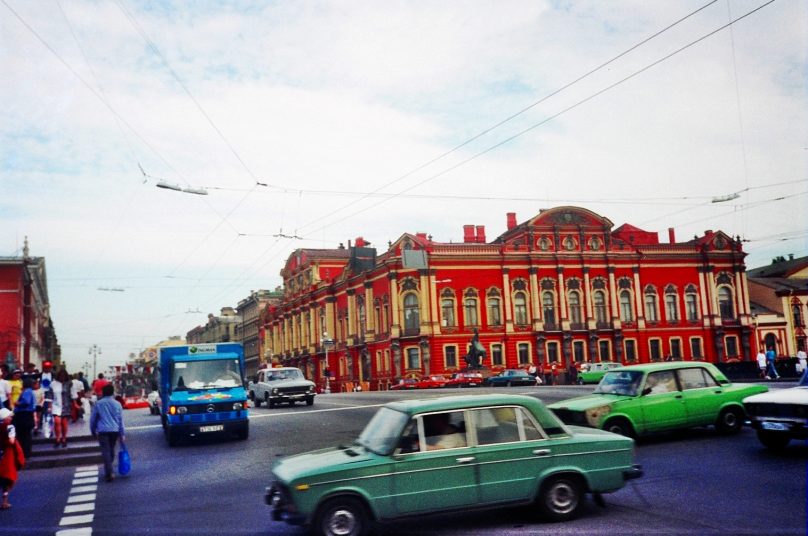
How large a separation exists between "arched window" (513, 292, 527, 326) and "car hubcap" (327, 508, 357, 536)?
5442 cm

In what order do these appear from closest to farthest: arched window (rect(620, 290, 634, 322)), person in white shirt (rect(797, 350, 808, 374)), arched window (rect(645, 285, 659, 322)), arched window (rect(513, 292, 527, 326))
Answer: person in white shirt (rect(797, 350, 808, 374)) → arched window (rect(513, 292, 527, 326)) → arched window (rect(620, 290, 634, 322)) → arched window (rect(645, 285, 659, 322))

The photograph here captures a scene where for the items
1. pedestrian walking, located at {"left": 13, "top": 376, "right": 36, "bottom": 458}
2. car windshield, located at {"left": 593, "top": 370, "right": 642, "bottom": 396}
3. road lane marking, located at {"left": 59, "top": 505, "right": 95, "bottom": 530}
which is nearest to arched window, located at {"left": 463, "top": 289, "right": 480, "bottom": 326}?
car windshield, located at {"left": 593, "top": 370, "right": 642, "bottom": 396}

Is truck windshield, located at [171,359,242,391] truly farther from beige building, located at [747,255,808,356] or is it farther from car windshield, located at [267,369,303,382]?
beige building, located at [747,255,808,356]

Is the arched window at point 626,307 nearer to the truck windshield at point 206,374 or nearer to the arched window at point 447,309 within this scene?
the arched window at point 447,309

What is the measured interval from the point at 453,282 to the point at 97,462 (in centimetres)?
4575

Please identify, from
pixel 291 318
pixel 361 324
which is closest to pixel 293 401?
pixel 361 324

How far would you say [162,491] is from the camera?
37.5 feet

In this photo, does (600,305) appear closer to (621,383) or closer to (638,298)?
(638,298)

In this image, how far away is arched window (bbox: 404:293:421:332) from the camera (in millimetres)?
58875

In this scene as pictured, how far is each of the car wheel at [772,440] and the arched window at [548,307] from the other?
5007cm

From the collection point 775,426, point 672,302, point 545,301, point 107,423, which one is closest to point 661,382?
point 775,426

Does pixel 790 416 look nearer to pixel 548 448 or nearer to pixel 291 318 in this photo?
pixel 548 448

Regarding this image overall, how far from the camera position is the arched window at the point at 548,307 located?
6191 centimetres

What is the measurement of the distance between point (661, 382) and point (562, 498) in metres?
6.18
